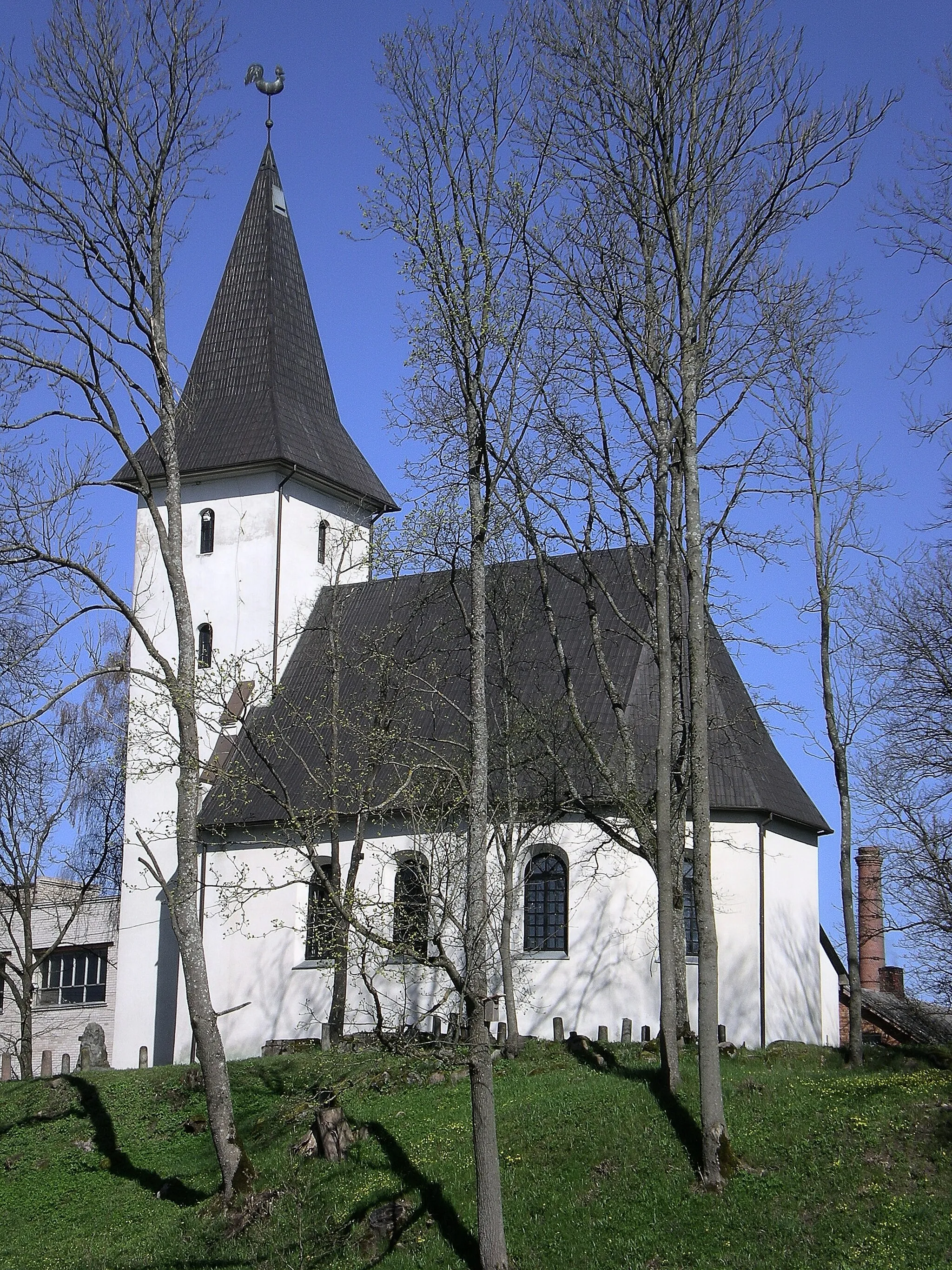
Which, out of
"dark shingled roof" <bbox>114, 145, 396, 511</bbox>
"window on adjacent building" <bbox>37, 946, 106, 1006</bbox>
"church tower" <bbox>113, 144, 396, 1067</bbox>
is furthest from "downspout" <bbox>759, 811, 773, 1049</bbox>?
"window on adjacent building" <bbox>37, 946, 106, 1006</bbox>

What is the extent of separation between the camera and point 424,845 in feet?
84.8

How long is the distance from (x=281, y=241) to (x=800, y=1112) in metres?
29.3

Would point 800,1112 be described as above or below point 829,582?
below

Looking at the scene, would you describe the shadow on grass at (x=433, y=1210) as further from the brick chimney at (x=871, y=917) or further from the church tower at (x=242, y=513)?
the church tower at (x=242, y=513)

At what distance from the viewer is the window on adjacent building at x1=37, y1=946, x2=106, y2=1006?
4125cm

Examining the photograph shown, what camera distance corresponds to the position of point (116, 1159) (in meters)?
20.8

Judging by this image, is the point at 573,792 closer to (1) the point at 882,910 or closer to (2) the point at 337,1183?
(2) the point at 337,1183

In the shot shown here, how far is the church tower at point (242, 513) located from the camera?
3319cm

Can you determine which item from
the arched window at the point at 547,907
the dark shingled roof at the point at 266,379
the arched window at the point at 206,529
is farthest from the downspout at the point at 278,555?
the arched window at the point at 547,907

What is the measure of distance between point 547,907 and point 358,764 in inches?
187

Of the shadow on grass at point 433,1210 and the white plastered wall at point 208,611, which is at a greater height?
the white plastered wall at point 208,611

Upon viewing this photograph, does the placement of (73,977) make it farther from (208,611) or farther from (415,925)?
(415,925)

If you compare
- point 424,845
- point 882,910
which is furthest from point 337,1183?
point 882,910

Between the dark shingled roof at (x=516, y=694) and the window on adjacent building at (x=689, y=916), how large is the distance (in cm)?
148
